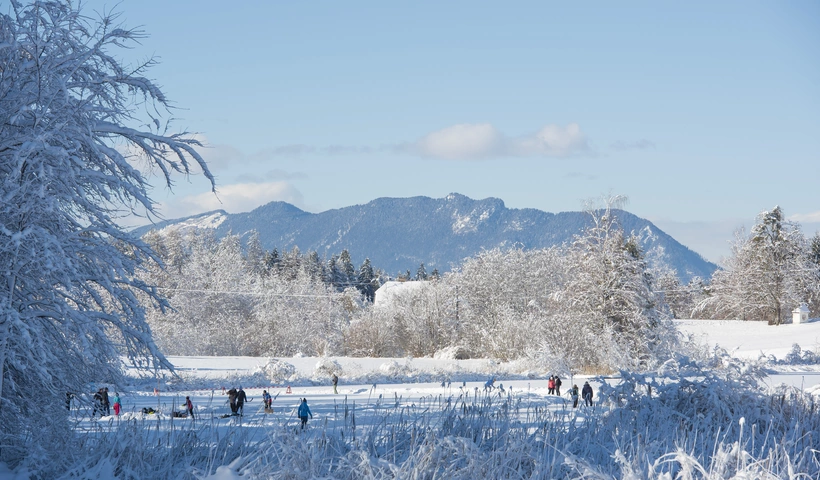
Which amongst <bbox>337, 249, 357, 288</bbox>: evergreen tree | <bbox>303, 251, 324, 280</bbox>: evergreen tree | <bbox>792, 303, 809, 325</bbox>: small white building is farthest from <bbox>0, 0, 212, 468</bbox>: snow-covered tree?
<bbox>337, 249, 357, 288</bbox>: evergreen tree

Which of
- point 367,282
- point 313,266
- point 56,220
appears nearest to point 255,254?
point 313,266

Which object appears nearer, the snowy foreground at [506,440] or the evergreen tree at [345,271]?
the snowy foreground at [506,440]

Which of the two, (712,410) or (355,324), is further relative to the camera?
(355,324)

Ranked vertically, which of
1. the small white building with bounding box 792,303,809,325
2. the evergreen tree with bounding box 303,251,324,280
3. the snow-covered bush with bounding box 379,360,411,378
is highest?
the evergreen tree with bounding box 303,251,324,280

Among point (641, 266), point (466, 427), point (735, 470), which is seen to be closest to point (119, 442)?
point (466, 427)

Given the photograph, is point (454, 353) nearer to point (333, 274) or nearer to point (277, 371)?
point (277, 371)

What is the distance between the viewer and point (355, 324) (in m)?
52.1

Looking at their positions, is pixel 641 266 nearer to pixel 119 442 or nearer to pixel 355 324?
pixel 355 324

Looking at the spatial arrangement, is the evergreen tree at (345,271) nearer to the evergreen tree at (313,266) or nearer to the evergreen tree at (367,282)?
the evergreen tree at (367,282)

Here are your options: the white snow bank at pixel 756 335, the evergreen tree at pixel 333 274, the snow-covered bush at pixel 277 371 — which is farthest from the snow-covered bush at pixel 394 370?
the evergreen tree at pixel 333 274

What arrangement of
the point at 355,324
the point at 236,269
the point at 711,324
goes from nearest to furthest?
the point at 711,324 < the point at 355,324 < the point at 236,269

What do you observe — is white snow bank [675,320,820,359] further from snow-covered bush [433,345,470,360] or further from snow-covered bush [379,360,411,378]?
snow-covered bush [379,360,411,378]

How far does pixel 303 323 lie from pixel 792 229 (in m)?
34.8

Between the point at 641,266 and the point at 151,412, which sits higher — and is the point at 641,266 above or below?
above
